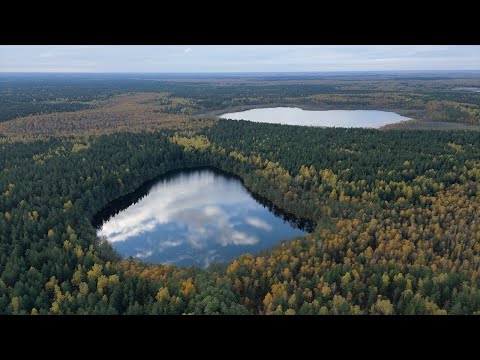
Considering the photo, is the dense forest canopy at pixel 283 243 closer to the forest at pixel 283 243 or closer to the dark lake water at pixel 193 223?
the forest at pixel 283 243

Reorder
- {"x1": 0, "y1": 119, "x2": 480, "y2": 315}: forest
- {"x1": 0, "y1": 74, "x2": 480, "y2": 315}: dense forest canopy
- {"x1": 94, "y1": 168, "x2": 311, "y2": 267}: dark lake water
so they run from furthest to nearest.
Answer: {"x1": 94, "y1": 168, "x2": 311, "y2": 267}: dark lake water < {"x1": 0, "y1": 74, "x2": 480, "y2": 315}: dense forest canopy < {"x1": 0, "y1": 119, "x2": 480, "y2": 315}: forest

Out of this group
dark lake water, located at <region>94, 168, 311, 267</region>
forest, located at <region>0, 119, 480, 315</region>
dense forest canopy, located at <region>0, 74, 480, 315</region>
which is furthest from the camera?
dark lake water, located at <region>94, 168, 311, 267</region>

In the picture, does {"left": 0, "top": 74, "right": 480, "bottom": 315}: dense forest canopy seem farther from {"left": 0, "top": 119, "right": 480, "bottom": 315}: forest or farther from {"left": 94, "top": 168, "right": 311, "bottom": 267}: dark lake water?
{"left": 94, "top": 168, "right": 311, "bottom": 267}: dark lake water

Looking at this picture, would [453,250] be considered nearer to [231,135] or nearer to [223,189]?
[223,189]

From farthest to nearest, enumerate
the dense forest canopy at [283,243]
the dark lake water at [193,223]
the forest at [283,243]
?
the dark lake water at [193,223] → the dense forest canopy at [283,243] → the forest at [283,243]

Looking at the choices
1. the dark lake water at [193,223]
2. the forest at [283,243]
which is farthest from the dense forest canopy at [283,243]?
the dark lake water at [193,223]

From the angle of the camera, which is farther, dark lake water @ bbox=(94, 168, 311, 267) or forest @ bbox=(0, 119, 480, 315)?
dark lake water @ bbox=(94, 168, 311, 267)

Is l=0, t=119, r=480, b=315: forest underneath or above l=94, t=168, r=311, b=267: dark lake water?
above

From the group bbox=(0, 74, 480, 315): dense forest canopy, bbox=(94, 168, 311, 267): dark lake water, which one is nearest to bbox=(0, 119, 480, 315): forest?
bbox=(0, 74, 480, 315): dense forest canopy
